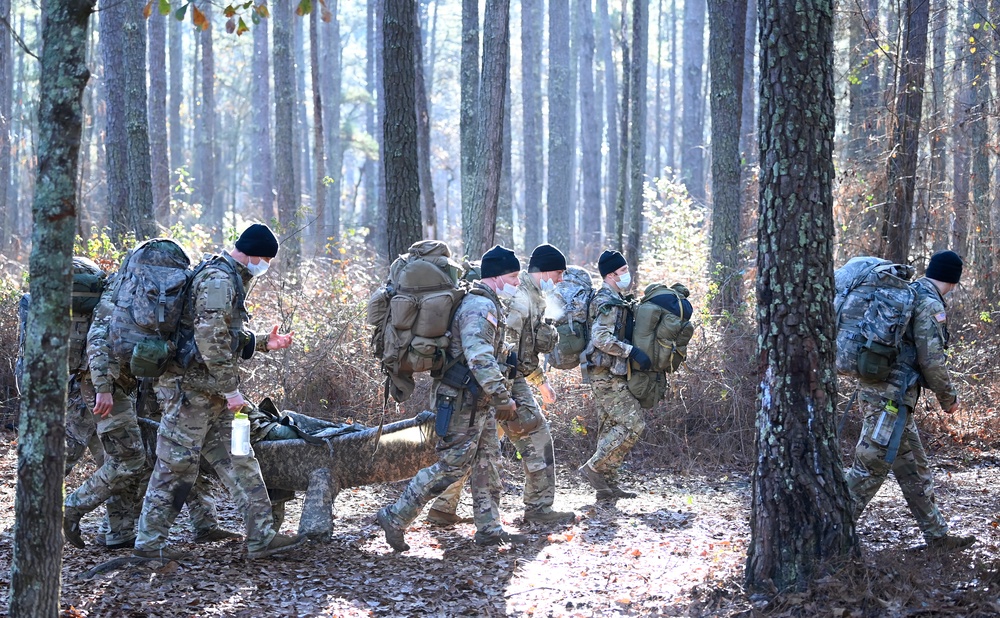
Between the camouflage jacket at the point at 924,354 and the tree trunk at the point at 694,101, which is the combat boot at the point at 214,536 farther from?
the tree trunk at the point at 694,101

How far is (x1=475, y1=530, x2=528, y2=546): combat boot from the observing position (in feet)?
22.1

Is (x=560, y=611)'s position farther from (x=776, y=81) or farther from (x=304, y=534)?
(x=776, y=81)

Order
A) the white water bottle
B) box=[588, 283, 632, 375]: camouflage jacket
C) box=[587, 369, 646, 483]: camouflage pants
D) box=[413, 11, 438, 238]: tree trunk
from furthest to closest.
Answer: box=[413, 11, 438, 238]: tree trunk < box=[587, 369, 646, 483]: camouflage pants < box=[588, 283, 632, 375]: camouflage jacket < the white water bottle

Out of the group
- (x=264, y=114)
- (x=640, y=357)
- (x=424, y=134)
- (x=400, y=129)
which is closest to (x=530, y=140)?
(x=264, y=114)

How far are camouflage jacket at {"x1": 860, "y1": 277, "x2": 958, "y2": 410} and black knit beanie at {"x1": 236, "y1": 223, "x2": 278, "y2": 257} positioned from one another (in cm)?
434

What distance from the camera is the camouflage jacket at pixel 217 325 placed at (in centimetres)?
582

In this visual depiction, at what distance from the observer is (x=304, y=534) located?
21.2 feet

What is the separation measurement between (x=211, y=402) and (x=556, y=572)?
2.66 m

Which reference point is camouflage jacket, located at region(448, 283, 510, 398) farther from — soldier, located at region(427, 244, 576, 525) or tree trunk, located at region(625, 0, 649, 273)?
tree trunk, located at region(625, 0, 649, 273)

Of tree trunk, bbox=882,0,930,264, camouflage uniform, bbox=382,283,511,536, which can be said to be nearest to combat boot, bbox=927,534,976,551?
camouflage uniform, bbox=382,283,511,536

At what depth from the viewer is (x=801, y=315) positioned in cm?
491

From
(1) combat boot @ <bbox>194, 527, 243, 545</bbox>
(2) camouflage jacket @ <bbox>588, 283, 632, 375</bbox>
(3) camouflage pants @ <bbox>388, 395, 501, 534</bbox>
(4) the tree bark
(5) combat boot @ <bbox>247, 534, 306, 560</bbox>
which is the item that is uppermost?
(4) the tree bark

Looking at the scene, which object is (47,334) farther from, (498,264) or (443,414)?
(498,264)

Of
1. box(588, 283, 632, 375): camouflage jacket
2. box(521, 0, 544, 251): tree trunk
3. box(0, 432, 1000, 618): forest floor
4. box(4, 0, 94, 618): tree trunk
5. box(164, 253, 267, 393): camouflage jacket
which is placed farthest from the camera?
box(521, 0, 544, 251): tree trunk
